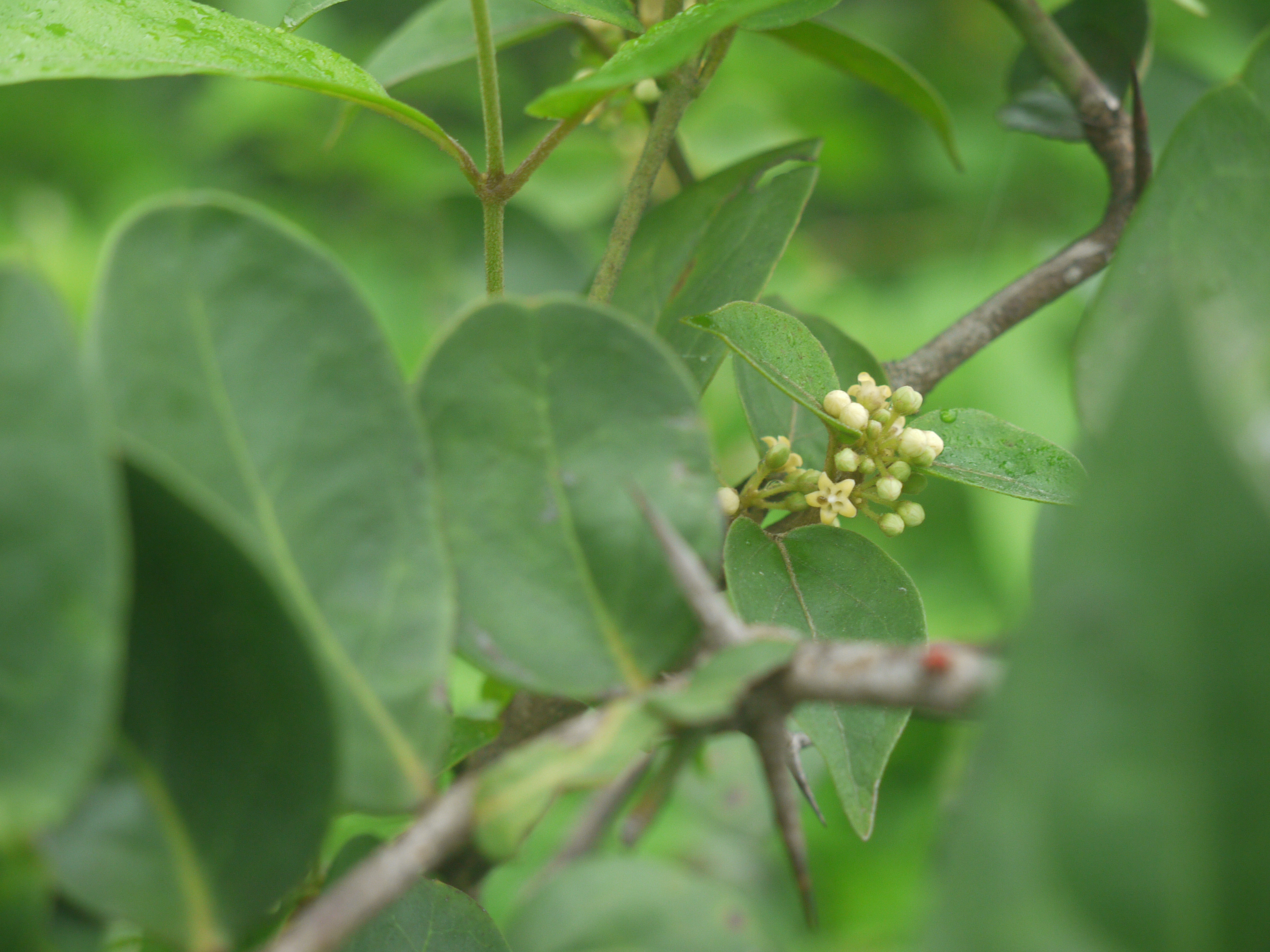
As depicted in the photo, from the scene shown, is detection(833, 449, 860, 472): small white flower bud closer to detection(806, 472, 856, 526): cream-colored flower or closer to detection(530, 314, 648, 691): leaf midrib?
detection(806, 472, 856, 526): cream-colored flower

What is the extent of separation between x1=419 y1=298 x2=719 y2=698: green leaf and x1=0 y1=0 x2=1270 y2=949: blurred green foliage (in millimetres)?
372

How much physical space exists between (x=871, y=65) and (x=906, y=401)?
0.22m

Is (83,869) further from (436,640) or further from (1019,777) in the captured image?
(1019,777)

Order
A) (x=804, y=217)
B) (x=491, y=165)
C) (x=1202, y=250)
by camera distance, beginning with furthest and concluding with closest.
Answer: (x=804, y=217), (x=491, y=165), (x=1202, y=250)

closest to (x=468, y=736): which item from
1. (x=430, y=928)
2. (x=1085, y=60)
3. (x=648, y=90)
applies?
(x=430, y=928)

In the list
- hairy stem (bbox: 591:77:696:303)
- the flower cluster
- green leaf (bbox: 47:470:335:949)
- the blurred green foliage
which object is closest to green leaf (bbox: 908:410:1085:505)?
the flower cluster

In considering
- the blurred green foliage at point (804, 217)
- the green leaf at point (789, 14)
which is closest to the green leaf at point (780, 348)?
the green leaf at point (789, 14)

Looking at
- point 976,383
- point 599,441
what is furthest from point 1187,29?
point 599,441

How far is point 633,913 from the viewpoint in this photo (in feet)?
0.74

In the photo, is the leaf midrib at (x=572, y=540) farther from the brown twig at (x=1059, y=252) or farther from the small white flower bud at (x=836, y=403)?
the brown twig at (x=1059, y=252)

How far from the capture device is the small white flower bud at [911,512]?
0.40m

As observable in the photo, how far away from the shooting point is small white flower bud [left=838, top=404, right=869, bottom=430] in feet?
1.19

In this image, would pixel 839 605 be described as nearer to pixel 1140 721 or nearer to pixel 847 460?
pixel 847 460

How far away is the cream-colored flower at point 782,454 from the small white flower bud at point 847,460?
0.07ft
